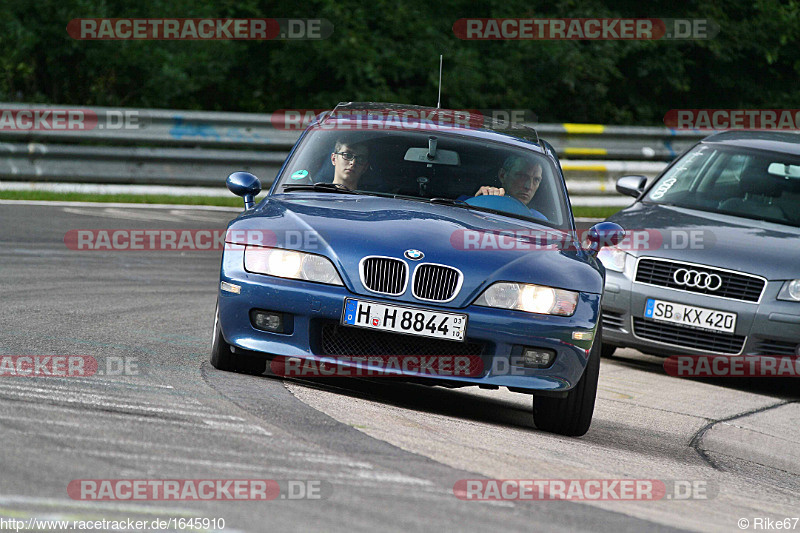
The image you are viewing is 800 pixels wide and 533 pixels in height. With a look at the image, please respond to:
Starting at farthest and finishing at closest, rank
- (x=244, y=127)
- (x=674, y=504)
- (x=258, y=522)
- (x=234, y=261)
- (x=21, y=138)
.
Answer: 1. (x=244, y=127)
2. (x=21, y=138)
3. (x=234, y=261)
4. (x=674, y=504)
5. (x=258, y=522)

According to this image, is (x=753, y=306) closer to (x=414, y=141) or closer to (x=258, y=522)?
(x=414, y=141)

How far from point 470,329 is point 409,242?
52 cm

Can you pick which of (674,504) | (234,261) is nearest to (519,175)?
(234,261)

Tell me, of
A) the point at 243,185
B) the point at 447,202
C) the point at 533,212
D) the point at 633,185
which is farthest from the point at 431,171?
the point at 633,185

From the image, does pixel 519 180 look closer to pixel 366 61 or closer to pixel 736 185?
pixel 736 185

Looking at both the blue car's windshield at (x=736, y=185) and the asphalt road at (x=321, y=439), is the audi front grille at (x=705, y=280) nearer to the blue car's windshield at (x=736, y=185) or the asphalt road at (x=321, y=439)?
the asphalt road at (x=321, y=439)

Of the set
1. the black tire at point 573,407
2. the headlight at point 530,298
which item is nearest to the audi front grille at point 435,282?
the headlight at point 530,298

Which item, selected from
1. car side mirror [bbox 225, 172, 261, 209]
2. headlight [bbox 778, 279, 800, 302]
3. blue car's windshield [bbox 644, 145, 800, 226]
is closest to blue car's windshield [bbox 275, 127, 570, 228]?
car side mirror [bbox 225, 172, 261, 209]

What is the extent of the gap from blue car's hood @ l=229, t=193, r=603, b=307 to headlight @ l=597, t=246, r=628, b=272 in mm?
2668

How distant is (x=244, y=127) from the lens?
17.2 m

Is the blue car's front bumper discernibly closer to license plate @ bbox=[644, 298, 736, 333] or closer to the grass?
license plate @ bbox=[644, 298, 736, 333]

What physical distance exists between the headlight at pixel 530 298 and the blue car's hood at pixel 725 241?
3.08m

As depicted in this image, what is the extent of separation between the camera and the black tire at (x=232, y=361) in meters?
6.66

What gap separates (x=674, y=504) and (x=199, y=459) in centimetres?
180
